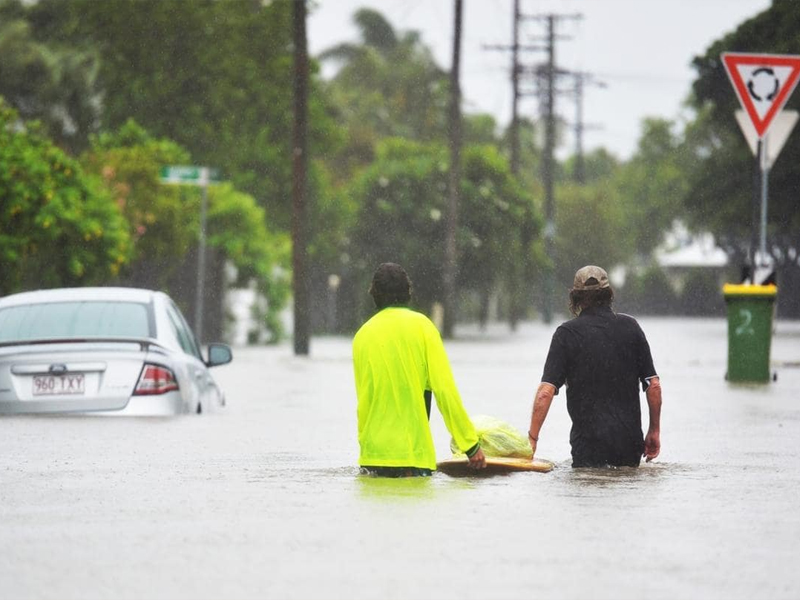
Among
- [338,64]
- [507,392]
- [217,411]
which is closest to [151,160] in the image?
[507,392]

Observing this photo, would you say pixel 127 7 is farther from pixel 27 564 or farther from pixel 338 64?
pixel 27 564

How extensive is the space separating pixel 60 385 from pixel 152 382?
75 centimetres

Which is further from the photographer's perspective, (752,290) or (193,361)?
(752,290)

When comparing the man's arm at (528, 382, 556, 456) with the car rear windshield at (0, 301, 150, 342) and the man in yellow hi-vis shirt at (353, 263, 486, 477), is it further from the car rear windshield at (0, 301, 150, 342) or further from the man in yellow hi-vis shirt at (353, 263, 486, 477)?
the car rear windshield at (0, 301, 150, 342)

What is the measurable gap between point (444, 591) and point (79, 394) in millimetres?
8460

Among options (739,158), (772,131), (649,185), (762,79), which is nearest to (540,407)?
(762,79)

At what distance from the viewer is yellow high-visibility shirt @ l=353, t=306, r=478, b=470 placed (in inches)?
416

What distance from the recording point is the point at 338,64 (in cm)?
10031

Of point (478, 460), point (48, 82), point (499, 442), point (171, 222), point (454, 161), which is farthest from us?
point (48, 82)

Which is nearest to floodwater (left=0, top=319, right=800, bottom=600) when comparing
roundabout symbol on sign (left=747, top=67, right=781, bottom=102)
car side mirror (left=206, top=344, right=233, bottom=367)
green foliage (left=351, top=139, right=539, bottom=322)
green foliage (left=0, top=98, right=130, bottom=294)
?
car side mirror (left=206, top=344, right=233, bottom=367)

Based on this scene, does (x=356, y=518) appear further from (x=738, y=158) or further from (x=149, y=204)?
(x=738, y=158)

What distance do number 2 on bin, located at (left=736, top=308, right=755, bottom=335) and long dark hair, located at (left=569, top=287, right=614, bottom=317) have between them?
10710mm

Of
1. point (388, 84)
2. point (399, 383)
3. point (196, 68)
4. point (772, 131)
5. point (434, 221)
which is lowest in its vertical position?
point (399, 383)

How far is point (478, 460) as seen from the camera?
10547mm
